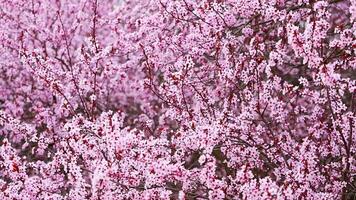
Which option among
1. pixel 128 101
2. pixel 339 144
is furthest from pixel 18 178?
pixel 128 101

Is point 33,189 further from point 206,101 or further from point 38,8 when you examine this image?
point 38,8

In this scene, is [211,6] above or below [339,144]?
above

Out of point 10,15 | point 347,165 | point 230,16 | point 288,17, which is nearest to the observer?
point 347,165

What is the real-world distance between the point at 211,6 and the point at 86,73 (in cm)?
271

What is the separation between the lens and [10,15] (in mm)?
10242

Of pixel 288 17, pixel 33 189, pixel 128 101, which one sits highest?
pixel 128 101

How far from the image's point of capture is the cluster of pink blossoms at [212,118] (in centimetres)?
482

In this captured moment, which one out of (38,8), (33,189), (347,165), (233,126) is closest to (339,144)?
(347,165)

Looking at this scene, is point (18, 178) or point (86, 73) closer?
point (18, 178)

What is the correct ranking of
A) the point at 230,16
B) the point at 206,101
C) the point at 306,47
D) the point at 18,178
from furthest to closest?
the point at 230,16, the point at 206,101, the point at 18,178, the point at 306,47

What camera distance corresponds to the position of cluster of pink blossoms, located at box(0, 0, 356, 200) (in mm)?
4824

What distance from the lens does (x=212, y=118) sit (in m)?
5.99

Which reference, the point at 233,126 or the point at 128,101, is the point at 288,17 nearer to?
the point at 233,126

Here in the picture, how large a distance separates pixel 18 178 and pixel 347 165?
3.03m
